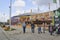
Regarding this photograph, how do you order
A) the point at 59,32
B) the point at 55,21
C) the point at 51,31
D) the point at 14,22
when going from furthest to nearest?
the point at 14,22 < the point at 55,21 < the point at 59,32 < the point at 51,31

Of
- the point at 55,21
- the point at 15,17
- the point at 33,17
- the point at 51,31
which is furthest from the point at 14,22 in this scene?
the point at 51,31

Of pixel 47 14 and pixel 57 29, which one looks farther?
pixel 47 14

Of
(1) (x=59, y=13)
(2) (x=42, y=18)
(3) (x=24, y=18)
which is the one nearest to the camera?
(1) (x=59, y=13)

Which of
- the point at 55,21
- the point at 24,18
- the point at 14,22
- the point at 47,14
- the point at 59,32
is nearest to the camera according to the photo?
the point at 59,32

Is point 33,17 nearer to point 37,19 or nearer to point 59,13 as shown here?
point 37,19

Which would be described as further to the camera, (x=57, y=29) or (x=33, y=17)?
(x=33, y=17)

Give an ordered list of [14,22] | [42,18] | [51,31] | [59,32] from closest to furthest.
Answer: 1. [51,31]
2. [59,32]
3. [42,18]
4. [14,22]

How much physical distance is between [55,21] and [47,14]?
560 inches

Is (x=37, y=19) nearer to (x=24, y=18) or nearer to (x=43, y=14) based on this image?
(x=43, y=14)

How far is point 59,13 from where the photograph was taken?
29.4 meters

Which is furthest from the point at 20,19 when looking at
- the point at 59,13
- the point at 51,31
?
the point at 51,31

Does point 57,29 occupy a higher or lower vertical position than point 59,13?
lower

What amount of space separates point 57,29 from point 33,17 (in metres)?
30.8

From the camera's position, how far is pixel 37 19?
179 feet
